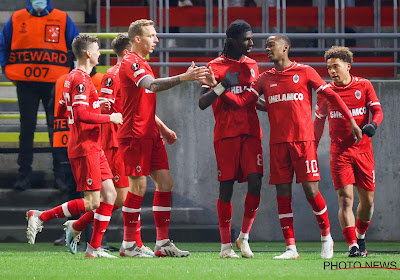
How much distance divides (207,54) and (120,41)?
4.76m

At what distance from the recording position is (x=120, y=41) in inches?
336

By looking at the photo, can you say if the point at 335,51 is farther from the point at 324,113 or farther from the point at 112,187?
the point at 112,187

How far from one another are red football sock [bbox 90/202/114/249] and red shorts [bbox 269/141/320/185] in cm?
149

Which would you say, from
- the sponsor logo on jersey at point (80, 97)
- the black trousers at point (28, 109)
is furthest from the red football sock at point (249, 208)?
the black trousers at point (28, 109)

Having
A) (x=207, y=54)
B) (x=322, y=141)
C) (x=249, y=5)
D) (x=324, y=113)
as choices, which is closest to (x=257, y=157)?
(x=324, y=113)

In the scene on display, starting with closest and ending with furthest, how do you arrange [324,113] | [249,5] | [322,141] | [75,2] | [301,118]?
[301,118] < [324,113] < [322,141] < [249,5] < [75,2]

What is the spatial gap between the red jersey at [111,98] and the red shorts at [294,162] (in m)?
1.65

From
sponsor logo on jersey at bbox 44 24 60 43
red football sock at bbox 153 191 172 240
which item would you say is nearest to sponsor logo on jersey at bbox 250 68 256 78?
red football sock at bbox 153 191 172 240

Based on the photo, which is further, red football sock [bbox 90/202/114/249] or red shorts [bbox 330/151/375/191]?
red shorts [bbox 330/151/375/191]

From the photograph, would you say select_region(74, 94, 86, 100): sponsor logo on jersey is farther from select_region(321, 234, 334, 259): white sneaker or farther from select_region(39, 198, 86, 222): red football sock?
select_region(321, 234, 334, 259): white sneaker

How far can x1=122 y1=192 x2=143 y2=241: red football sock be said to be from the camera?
7945 millimetres

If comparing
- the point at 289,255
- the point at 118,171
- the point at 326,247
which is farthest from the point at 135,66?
the point at 326,247

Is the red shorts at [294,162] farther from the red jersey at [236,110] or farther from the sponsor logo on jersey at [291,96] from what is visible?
the sponsor logo on jersey at [291,96]

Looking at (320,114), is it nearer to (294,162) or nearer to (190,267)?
(294,162)
